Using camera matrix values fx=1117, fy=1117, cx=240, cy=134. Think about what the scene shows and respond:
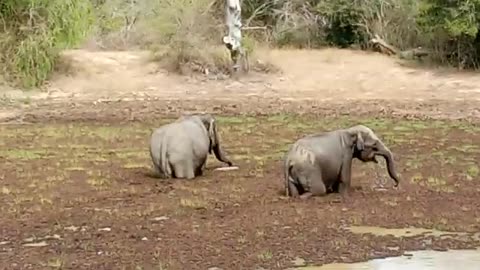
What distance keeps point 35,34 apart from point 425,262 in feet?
75.5

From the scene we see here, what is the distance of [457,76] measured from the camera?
105 feet

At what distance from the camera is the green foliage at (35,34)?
31500 millimetres

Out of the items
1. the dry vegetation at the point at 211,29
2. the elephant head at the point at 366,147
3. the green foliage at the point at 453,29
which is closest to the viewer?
the elephant head at the point at 366,147

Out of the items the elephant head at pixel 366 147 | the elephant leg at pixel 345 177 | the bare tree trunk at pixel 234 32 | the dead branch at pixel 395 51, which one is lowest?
the dead branch at pixel 395 51

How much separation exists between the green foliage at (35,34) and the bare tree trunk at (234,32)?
462cm

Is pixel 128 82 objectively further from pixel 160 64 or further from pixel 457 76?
pixel 457 76

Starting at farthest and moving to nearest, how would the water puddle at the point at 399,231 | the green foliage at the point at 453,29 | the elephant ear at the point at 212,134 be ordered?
the green foliage at the point at 453,29 < the elephant ear at the point at 212,134 < the water puddle at the point at 399,231

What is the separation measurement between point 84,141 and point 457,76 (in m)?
14.6

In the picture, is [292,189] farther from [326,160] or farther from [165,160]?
[165,160]

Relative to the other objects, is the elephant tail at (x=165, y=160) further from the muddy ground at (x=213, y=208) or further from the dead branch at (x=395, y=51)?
the dead branch at (x=395, y=51)

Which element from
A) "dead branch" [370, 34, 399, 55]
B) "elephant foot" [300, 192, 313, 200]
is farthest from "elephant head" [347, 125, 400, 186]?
"dead branch" [370, 34, 399, 55]

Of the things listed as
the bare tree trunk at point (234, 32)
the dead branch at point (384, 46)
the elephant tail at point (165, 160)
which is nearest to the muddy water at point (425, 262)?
the elephant tail at point (165, 160)

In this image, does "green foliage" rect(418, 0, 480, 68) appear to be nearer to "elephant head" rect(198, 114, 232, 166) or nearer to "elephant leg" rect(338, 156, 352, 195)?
"elephant head" rect(198, 114, 232, 166)

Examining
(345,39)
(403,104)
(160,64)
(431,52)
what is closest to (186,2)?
(160,64)
